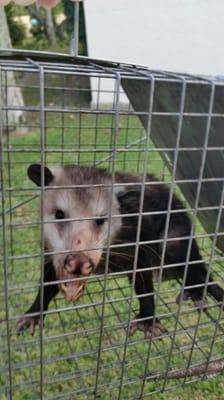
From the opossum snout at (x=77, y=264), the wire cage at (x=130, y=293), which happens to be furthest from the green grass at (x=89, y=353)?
the opossum snout at (x=77, y=264)

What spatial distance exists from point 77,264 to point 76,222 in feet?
0.66

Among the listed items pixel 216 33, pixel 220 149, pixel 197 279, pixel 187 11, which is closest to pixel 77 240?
pixel 220 149

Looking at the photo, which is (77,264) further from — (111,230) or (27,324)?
(27,324)

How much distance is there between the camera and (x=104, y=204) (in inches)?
61.8

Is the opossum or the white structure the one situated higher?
the white structure

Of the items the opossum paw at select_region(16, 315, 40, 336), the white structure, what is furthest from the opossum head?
the white structure

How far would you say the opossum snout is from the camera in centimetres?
123

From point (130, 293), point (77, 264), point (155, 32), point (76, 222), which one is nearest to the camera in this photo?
point (77, 264)

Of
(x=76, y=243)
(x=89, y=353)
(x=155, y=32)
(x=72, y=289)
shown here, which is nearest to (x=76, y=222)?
(x=76, y=243)

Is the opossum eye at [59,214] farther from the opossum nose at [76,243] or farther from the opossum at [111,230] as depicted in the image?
the opossum nose at [76,243]

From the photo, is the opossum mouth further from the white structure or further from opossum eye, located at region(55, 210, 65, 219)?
the white structure

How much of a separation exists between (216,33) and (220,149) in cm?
437

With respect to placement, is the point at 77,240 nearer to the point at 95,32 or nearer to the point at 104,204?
the point at 104,204

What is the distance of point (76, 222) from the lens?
4.60 feet
